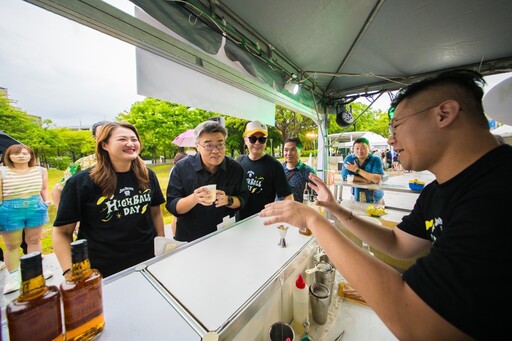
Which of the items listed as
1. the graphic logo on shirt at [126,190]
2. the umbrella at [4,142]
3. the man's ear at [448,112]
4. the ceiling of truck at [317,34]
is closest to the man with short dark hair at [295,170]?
the ceiling of truck at [317,34]

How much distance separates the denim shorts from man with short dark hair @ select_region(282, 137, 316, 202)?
4.87 m

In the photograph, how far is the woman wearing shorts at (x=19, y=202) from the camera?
3.35 meters

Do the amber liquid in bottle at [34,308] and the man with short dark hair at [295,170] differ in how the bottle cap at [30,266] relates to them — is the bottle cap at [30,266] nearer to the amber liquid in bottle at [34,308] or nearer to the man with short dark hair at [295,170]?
the amber liquid in bottle at [34,308]

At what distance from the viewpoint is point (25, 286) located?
1.65ft

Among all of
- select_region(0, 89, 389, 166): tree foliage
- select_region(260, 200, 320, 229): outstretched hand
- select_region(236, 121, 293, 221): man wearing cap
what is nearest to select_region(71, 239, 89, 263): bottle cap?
A: select_region(260, 200, 320, 229): outstretched hand

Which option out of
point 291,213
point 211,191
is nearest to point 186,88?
point 211,191

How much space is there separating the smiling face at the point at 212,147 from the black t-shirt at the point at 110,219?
29.0 inches

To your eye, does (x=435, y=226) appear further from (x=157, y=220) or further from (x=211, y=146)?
(x=157, y=220)

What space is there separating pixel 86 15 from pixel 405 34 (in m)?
3.76

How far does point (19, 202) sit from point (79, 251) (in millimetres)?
4731

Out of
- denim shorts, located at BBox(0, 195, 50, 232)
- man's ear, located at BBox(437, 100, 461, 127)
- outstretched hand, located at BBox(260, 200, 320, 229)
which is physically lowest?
denim shorts, located at BBox(0, 195, 50, 232)

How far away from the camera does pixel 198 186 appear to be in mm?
2246

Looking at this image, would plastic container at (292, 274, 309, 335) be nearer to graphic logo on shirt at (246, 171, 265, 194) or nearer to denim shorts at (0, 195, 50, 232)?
graphic logo on shirt at (246, 171, 265, 194)

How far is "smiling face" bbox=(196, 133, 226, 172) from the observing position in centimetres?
214
